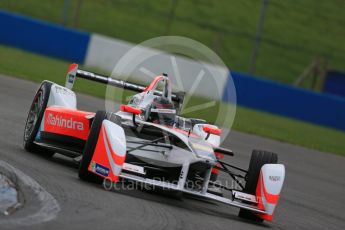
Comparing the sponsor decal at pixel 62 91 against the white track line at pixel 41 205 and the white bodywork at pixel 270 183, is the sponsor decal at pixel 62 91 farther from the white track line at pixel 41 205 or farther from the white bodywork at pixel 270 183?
the white bodywork at pixel 270 183

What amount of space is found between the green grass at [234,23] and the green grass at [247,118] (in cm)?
617

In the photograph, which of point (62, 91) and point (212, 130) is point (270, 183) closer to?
point (212, 130)

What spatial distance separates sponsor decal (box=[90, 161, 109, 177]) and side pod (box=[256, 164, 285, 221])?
1.77 metres

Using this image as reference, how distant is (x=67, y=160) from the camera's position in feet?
39.1

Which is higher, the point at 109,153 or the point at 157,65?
the point at 157,65

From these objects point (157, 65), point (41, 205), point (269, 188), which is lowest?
point (41, 205)

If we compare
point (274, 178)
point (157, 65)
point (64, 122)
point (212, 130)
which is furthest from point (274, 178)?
point (157, 65)

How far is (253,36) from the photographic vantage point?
30.7 metres

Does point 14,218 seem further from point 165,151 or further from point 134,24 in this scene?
point 134,24

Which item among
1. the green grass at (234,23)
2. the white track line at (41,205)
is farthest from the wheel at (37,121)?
the green grass at (234,23)

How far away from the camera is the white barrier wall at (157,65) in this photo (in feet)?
93.5

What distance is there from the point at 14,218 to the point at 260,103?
73.3ft

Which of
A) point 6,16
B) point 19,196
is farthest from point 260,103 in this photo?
point 19,196

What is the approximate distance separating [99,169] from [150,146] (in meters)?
0.98
